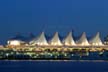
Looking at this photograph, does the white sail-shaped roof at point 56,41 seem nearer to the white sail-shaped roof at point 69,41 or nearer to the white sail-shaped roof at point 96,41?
the white sail-shaped roof at point 69,41

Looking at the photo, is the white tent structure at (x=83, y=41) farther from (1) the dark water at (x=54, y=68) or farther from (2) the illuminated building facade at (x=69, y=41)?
(1) the dark water at (x=54, y=68)

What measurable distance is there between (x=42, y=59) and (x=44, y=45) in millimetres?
13124

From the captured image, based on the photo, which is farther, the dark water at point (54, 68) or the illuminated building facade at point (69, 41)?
the illuminated building facade at point (69, 41)

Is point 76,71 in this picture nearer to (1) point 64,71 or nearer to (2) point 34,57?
(1) point 64,71

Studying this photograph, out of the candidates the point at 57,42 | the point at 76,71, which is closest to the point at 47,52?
the point at 57,42

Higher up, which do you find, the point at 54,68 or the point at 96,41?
the point at 96,41

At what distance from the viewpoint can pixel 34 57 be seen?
105188 millimetres

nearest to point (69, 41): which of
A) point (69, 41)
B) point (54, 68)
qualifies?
point (69, 41)

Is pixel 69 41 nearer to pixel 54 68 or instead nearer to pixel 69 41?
pixel 69 41

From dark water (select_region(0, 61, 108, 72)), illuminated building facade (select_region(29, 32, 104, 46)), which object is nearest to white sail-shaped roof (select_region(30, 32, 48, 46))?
illuminated building facade (select_region(29, 32, 104, 46))

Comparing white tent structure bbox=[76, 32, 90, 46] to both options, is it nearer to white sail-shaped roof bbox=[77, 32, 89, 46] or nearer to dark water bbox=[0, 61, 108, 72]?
white sail-shaped roof bbox=[77, 32, 89, 46]

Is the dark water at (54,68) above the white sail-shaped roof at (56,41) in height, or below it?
below

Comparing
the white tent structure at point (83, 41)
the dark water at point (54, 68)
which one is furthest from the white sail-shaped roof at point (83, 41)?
the dark water at point (54, 68)

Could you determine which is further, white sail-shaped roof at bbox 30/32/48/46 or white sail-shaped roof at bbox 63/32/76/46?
white sail-shaped roof at bbox 30/32/48/46
